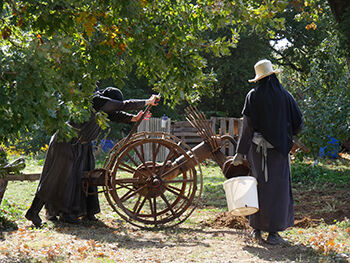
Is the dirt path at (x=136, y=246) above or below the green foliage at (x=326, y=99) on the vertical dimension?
below

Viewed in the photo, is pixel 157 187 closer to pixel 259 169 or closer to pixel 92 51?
pixel 259 169

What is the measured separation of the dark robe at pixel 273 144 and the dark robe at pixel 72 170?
1754mm

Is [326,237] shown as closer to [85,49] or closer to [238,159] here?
[238,159]

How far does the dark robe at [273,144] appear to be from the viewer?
5301 millimetres

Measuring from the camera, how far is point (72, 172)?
21.5ft

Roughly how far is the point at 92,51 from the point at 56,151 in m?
2.07

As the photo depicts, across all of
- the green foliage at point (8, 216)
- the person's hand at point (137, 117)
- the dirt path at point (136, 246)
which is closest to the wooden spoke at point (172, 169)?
the dirt path at point (136, 246)

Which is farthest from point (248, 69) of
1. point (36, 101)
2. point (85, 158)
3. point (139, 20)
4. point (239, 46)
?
point (36, 101)

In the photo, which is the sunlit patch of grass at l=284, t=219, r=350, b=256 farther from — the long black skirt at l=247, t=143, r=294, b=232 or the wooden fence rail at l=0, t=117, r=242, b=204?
the wooden fence rail at l=0, t=117, r=242, b=204

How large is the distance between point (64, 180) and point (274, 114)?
292cm

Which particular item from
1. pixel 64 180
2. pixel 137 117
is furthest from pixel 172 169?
pixel 64 180

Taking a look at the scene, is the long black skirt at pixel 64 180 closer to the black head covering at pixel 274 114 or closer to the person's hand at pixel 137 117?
the person's hand at pixel 137 117

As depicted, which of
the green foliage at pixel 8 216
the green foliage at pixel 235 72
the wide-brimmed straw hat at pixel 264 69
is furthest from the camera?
the green foliage at pixel 235 72

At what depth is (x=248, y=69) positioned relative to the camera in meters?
21.4
